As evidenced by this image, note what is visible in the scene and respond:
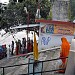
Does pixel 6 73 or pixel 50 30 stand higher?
pixel 50 30

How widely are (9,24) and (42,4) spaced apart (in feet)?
10.8

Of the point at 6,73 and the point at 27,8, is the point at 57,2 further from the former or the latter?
the point at 6,73

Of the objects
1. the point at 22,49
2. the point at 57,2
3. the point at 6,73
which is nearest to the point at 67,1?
the point at 57,2

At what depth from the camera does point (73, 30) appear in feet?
46.7

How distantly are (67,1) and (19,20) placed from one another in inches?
210

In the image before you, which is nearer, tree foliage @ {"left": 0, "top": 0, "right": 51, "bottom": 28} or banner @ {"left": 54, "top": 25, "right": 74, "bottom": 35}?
banner @ {"left": 54, "top": 25, "right": 74, "bottom": 35}

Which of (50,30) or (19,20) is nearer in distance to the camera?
(50,30)

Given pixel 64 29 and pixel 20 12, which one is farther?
pixel 20 12

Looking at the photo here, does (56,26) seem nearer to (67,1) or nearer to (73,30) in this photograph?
(73,30)

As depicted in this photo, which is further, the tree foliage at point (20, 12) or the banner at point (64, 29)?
the tree foliage at point (20, 12)

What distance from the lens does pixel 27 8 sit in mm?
23344

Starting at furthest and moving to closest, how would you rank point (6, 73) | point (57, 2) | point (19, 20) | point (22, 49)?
1. point (19, 20)
2. point (57, 2)
3. point (22, 49)
4. point (6, 73)

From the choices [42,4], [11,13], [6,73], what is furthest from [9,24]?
[6,73]

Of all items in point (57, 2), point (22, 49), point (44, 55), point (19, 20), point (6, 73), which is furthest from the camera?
point (19, 20)
